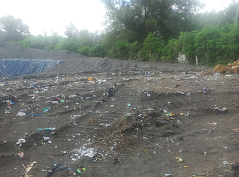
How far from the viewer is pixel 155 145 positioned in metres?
3.19

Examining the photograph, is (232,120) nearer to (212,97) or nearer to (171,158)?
(212,97)

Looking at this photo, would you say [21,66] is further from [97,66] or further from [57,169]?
[57,169]

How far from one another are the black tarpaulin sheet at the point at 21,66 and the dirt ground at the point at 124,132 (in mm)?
8927

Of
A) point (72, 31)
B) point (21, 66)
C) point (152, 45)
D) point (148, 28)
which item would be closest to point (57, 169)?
point (152, 45)

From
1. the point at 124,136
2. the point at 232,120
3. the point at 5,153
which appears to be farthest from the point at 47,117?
the point at 232,120

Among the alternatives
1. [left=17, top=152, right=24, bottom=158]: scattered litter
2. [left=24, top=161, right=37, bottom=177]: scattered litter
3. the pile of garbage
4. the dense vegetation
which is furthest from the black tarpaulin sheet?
[left=24, top=161, right=37, bottom=177]: scattered litter

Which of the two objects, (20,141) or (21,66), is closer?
(20,141)

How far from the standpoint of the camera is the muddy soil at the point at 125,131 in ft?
8.59

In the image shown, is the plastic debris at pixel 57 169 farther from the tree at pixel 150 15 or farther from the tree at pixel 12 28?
the tree at pixel 12 28

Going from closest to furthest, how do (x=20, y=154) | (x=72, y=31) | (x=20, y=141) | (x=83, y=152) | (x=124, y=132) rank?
(x=20, y=154)
(x=83, y=152)
(x=20, y=141)
(x=124, y=132)
(x=72, y=31)

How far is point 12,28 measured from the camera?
93.5 ft

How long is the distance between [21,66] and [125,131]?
12.8 m

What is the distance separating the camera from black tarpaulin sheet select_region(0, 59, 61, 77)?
42.7 ft

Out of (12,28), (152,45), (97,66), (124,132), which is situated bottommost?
(124,132)
